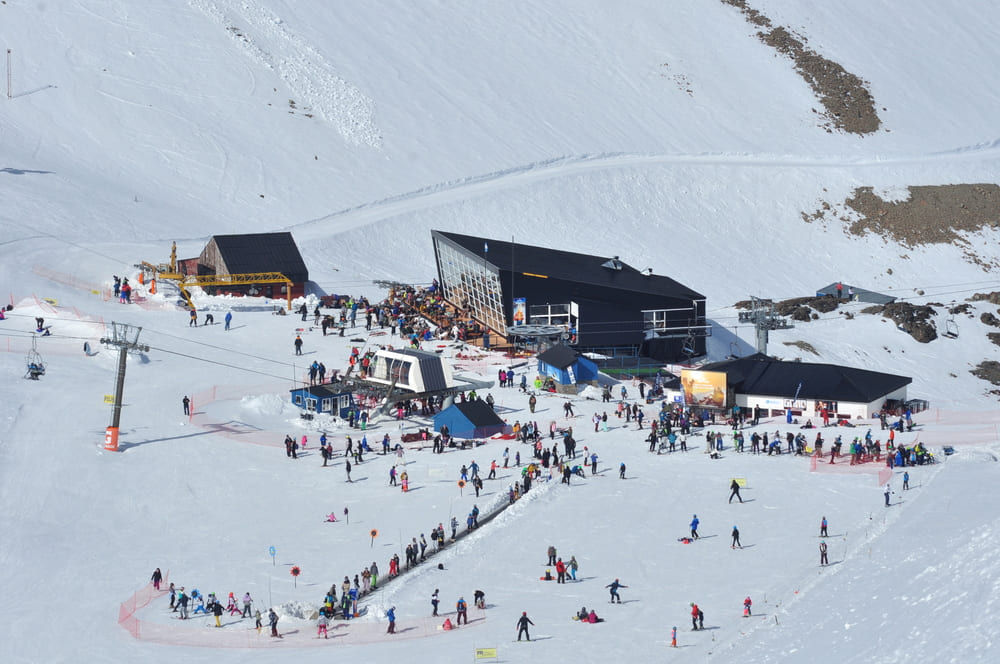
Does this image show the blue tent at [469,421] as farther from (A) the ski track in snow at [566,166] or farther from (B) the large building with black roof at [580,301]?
(A) the ski track in snow at [566,166]

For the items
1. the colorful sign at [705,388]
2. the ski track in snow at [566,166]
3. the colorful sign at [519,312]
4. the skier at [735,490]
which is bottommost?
the skier at [735,490]

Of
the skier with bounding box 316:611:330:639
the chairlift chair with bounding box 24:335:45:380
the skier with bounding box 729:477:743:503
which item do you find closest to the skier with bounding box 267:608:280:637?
the skier with bounding box 316:611:330:639

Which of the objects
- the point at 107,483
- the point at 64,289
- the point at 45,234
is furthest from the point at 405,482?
the point at 45,234

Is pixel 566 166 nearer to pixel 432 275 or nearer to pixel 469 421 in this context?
pixel 432 275

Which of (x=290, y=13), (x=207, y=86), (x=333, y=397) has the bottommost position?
(x=333, y=397)

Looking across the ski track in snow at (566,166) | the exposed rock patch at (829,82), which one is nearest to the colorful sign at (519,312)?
the ski track in snow at (566,166)

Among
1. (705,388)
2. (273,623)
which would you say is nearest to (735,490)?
(705,388)

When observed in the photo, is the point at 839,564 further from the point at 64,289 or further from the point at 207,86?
the point at 207,86
